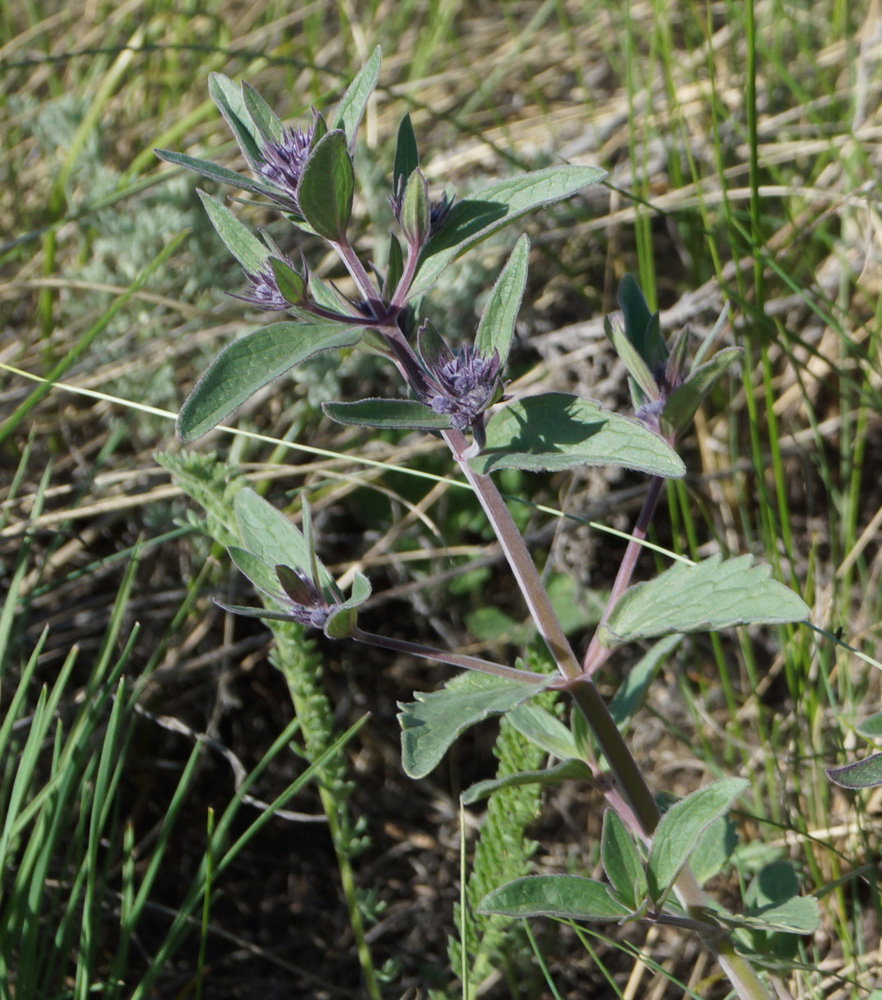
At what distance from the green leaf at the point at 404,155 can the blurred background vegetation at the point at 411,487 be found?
2.20 feet

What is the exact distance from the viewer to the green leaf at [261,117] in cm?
134

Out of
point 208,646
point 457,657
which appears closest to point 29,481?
point 208,646

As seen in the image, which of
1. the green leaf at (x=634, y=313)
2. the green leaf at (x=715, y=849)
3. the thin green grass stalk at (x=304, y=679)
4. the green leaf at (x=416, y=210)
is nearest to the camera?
the green leaf at (x=416, y=210)

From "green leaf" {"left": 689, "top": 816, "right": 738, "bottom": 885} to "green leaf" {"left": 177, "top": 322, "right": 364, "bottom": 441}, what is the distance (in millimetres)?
1031

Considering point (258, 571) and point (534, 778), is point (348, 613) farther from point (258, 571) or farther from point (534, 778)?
point (534, 778)

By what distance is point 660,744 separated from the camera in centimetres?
251

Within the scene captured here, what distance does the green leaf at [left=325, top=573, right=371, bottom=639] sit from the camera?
129 centimetres

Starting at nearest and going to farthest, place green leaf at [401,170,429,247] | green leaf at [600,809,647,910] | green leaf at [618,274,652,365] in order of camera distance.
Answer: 1. green leaf at [401,170,429,247]
2. green leaf at [600,809,647,910]
3. green leaf at [618,274,652,365]

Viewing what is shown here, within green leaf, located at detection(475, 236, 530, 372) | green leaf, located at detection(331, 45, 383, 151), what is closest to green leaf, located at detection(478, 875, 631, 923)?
green leaf, located at detection(475, 236, 530, 372)

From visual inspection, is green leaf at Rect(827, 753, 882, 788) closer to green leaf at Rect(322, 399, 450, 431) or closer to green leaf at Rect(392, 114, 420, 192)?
green leaf at Rect(322, 399, 450, 431)

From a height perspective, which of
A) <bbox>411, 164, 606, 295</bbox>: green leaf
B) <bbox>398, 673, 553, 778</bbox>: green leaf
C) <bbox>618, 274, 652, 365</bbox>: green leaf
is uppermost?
<bbox>411, 164, 606, 295</bbox>: green leaf

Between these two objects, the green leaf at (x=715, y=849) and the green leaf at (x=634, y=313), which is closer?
the green leaf at (x=634, y=313)

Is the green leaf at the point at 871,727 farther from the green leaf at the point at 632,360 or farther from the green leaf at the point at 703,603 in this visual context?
the green leaf at the point at 632,360

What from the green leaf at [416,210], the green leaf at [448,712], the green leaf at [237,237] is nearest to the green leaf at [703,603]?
the green leaf at [448,712]
